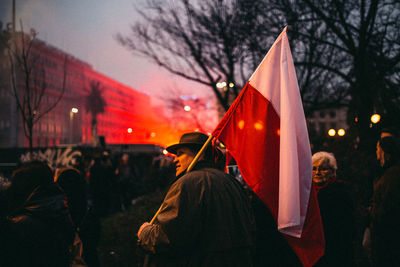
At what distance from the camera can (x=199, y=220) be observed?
7.56ft

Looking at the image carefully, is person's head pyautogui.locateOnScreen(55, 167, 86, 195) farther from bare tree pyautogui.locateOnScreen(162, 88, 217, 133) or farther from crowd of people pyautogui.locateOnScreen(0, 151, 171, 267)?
bare tree pyautogui.locateOnScreen(162, 88, 217, 133)

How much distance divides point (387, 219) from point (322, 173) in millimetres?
808

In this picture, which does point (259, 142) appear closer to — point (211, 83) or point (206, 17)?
point (206, 17)

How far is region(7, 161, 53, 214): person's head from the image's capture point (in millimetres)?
3238

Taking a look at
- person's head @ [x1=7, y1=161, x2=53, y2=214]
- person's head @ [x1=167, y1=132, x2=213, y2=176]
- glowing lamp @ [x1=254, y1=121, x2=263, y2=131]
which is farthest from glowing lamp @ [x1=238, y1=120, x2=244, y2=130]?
person's head @ [x1=7, y1=161, x2=53, y2=214]

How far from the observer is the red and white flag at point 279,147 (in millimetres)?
2412

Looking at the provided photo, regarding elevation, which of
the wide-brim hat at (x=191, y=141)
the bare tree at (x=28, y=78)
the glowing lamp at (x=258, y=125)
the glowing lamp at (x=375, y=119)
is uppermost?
the bare tree at (x=28, y=78)

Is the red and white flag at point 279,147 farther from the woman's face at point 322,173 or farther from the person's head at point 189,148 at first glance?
the woman's face at point 322,173

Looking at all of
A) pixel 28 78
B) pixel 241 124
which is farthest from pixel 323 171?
pixel 28 78

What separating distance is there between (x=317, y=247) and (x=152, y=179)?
1392cm

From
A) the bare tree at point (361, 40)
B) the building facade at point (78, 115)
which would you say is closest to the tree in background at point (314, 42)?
the bare tree at point (361, 40)

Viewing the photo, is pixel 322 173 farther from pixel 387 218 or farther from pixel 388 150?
pixel 388 150

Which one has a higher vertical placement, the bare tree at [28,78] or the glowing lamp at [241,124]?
the bare tree at [28,78]

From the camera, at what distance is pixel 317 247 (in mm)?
2496
